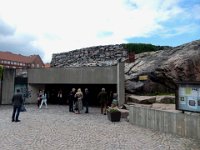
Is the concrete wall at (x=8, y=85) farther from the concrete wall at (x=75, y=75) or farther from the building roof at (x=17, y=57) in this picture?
the building roof at (x=17, y=57)

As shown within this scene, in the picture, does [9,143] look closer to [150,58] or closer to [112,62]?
[150,58]

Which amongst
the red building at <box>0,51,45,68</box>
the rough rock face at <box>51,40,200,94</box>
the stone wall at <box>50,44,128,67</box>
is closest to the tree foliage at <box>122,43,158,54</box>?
the stone wall at <box>50,44,128,67</box>

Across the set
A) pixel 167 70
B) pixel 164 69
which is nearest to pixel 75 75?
pixel 164 69

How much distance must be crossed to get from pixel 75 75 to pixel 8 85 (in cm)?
584

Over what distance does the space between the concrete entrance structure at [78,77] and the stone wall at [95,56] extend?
15.7 feet

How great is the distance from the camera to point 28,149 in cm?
818

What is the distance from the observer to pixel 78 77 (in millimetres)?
22719

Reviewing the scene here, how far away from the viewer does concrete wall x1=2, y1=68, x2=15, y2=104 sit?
24.0 meters

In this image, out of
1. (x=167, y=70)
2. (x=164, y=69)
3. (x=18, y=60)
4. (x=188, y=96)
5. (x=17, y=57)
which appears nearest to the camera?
(x=188, y=96)

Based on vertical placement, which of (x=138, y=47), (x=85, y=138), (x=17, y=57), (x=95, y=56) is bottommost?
(x=85, y=138)

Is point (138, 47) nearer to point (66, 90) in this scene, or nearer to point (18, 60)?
point (66, 90)

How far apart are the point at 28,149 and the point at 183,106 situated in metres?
5.93

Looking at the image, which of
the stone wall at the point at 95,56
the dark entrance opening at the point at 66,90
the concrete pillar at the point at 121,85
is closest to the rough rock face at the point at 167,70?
the concrete pillar at the point at 121,85

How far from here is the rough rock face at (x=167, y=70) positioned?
19.4 m
